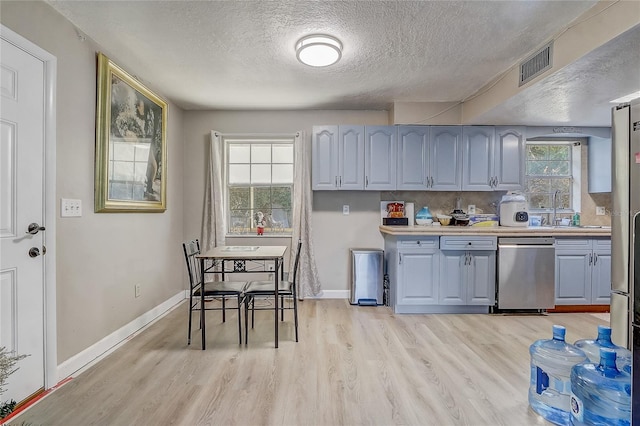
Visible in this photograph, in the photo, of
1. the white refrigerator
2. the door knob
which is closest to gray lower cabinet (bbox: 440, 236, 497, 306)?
the white refrigerator

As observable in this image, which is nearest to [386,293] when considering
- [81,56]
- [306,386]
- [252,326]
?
[252,326]

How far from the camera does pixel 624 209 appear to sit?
1620 mm

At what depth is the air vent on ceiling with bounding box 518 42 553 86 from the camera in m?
2.41

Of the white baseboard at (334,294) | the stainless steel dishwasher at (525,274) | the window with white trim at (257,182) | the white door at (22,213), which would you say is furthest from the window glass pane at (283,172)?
the stainless steel dishwasher at (525,274)

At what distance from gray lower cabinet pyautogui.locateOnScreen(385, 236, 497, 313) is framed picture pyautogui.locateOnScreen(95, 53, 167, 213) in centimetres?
270

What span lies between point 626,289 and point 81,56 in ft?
12.2

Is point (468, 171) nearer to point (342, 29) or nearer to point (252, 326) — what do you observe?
point (342, 29)

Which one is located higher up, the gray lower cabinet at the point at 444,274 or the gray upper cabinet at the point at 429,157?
the gray upper cabinet at the point at 429,157

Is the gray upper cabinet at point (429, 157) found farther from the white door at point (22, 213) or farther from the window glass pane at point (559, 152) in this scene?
the white door at point (22, 213)

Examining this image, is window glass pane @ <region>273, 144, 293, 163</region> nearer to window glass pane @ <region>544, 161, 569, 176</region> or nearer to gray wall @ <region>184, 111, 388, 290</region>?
gray wall @ <region>184, 111, 388, 290</region>

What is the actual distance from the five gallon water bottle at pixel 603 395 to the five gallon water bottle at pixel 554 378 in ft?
0.45

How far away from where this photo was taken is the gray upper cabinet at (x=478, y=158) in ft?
12.5

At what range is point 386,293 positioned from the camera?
3.81 meters

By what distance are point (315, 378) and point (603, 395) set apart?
1559 mm
